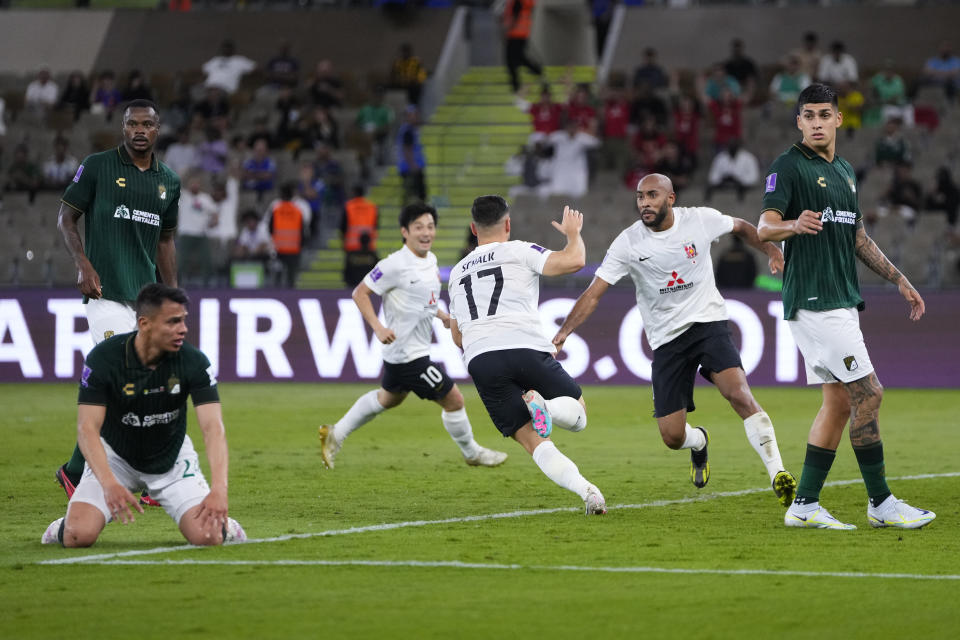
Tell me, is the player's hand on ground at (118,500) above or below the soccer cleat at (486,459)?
above

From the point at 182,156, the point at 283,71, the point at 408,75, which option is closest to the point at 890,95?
the point at 408,75

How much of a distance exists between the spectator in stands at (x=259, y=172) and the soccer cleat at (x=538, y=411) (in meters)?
17.9

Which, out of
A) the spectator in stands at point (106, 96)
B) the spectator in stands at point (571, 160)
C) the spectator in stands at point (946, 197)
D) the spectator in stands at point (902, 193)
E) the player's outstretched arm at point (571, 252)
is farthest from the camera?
the spectator in stands at point (106, 96)

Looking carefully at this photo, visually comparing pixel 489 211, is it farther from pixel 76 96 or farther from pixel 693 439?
pixel 76 96

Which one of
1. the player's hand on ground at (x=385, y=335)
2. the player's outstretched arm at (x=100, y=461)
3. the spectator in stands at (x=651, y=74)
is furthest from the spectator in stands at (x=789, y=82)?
the player's outstretched arm at (x=100, y=461)

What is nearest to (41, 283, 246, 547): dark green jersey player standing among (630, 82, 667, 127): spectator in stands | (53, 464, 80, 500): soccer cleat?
(53, 464, 80, 500): soccer cleat

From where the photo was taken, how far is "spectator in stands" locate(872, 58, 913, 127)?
26.0 meters

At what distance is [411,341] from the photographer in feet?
40.2

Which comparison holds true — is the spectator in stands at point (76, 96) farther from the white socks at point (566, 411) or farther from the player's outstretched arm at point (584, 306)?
the white socks at point (566, 411)

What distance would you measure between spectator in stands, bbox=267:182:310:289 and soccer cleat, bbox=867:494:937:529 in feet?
52.2

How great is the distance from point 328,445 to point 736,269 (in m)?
10.6

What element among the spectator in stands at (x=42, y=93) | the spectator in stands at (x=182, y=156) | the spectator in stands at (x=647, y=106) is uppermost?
the spectator in stands at (x=42, y=93)

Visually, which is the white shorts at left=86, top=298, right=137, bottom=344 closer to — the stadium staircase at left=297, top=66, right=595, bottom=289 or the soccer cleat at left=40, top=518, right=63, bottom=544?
the soccer cleat at left=40, top=518, right=63, bottom=544

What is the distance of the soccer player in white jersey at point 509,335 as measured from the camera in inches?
369
